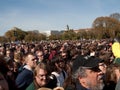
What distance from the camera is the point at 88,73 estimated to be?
3598 millimetres

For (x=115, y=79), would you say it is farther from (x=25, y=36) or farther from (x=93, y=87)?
(x=25, y=36)

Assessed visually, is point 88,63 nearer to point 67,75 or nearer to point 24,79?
point 67,75

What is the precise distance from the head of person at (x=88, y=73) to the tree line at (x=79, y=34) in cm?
7505

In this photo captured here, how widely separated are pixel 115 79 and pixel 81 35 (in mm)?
93080

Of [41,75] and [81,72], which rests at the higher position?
[81,72]

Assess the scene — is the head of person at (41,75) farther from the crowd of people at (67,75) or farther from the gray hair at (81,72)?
the gray hair at (81,72)

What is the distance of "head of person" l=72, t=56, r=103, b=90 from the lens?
356cm

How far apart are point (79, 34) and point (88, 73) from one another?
9442 cm

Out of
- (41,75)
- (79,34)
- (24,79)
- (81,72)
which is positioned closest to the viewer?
(81,72)

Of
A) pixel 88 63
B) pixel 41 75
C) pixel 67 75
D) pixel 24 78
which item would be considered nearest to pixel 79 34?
pixel 24 78

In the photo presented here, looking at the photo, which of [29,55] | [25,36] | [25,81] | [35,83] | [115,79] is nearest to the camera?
[35,83]

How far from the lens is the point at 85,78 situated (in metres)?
3.59

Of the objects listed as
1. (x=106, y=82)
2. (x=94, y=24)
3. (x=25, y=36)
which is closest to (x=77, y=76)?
(x=106, y=82)

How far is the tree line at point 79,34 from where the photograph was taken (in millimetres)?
90375
